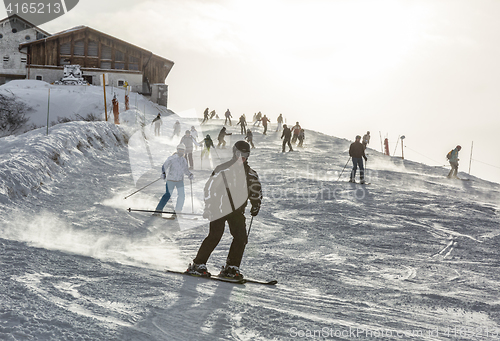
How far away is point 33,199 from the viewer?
8.43m

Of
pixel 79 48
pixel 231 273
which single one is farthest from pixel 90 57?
pixel 231 273

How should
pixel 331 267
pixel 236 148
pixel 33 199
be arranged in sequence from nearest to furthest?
pixel 236 148 < pixel 331 267 < pixel 33 199

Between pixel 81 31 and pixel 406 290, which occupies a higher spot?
pixel 81 31

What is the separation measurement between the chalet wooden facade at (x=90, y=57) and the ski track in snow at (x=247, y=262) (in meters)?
34.9

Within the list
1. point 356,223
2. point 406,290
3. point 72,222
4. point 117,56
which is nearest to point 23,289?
point 72,222

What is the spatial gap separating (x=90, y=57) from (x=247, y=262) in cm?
4568

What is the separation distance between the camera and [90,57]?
153 ft

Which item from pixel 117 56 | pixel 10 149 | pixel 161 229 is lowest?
pixel 161 229

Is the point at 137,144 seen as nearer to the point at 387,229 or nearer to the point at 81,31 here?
the point at 387,229

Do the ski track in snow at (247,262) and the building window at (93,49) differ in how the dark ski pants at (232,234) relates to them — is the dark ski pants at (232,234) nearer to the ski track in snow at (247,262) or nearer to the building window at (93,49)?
the ski track in snow at (247,262)

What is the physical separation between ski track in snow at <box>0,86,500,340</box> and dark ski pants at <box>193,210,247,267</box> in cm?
44

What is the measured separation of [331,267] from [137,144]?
49.9 feet

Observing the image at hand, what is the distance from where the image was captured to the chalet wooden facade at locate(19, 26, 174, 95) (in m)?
45.9

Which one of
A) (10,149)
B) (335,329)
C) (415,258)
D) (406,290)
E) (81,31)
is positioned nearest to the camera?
(335,329)
